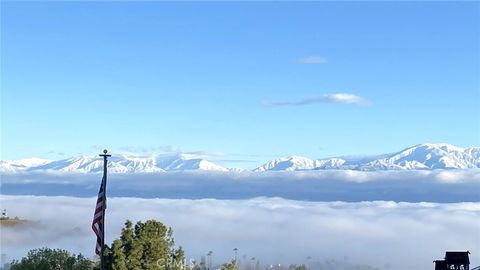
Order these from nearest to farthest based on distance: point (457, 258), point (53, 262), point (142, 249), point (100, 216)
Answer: point (100, 216), point (457, 258), point (142, 249), point (53, 262)

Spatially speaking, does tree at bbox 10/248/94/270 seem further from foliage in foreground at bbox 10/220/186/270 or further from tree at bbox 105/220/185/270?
tree at bbox 105/220/185/270

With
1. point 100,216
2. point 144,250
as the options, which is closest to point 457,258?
point 100,216

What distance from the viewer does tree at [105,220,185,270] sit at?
288 ft

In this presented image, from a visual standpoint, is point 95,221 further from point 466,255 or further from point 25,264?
point 25,264

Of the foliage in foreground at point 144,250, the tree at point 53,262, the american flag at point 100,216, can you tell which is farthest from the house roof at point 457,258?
the tree at point 53,262

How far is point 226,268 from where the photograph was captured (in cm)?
9206

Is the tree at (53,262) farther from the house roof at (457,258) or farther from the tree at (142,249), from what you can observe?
the house roof at (457,258)

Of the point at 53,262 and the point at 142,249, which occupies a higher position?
the point at 142,249

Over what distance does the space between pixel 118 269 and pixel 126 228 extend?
16.6 ft

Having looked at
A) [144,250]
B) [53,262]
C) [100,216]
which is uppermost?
[100,216]

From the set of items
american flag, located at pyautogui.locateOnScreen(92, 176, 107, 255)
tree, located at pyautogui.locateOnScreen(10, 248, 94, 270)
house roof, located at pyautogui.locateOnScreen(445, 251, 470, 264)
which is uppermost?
american flag, located at pyautogui.locateOnScreen(92, 176, 107, 255)

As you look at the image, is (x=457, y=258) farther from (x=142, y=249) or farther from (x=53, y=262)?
(x=53, y=262)

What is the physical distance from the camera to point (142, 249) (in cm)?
8981

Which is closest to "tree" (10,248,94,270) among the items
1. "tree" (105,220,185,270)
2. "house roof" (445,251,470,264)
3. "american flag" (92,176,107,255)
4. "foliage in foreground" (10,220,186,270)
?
"foliage in foreground" (10,220,186,270)
